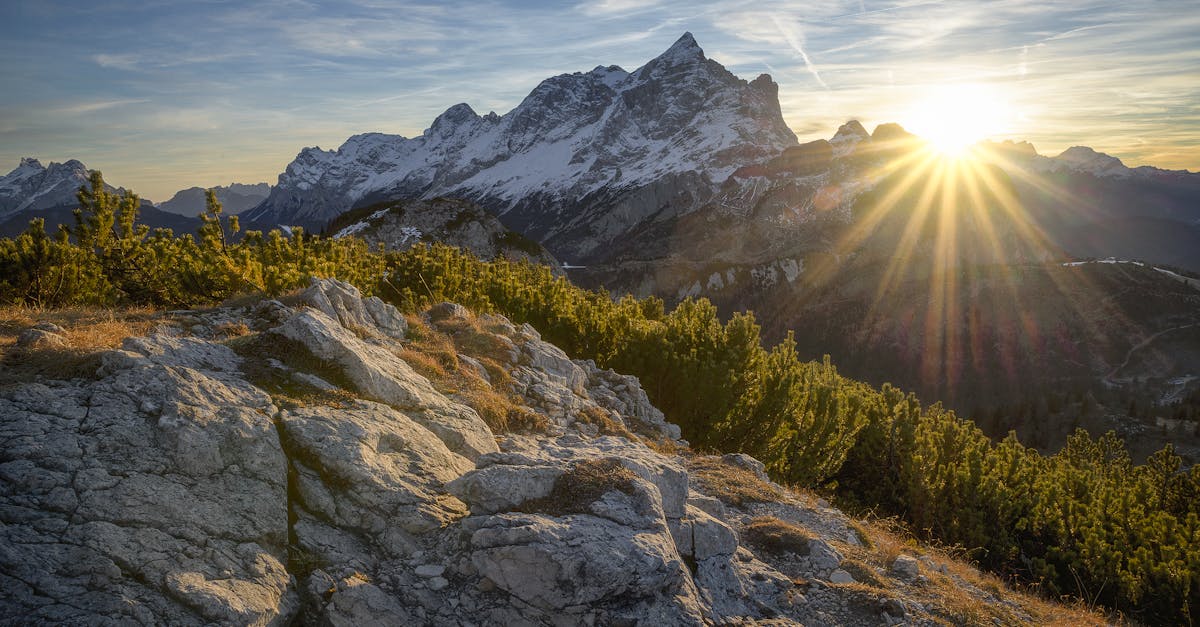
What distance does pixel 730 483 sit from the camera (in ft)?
39.1

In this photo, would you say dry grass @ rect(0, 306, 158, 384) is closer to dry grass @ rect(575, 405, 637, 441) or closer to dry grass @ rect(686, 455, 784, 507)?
dry grass @ rect(575, 405, 637, 441)

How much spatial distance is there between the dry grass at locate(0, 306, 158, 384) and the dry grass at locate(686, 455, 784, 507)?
982 centimetres

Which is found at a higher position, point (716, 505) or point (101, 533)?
point (101, 533)

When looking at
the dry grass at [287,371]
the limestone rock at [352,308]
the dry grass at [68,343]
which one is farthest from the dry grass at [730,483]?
the dry grass at [68,343]

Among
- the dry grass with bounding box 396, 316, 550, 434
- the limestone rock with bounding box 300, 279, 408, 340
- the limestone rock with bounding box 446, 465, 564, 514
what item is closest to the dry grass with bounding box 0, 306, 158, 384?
the limestone rock with bounding box 300, 279, 408, 340

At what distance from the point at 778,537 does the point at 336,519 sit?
21.2ft

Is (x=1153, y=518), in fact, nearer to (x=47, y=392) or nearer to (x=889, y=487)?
(x=889, y=487)

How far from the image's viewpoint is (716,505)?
1012cm

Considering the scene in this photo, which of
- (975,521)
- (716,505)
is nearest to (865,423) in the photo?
(975,521)

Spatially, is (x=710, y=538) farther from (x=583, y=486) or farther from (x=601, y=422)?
(x=601, y=422)

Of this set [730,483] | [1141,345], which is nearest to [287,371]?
[730,483]

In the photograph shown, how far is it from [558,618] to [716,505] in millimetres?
4533

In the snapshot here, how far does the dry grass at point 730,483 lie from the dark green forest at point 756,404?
228 inches

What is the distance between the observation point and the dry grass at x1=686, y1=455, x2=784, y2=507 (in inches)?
444
